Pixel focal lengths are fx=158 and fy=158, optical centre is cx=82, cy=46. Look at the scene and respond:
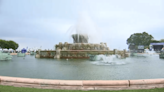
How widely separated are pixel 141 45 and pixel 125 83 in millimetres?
89886

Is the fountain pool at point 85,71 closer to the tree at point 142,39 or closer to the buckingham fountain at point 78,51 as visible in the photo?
the buckingham fountain at point 78,51

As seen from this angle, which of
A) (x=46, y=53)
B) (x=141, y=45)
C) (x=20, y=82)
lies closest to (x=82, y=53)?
(x=46, y=53)

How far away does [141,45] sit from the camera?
293 ft

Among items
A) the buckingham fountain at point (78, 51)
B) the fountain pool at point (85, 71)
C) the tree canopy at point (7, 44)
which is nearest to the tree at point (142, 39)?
the buckingham fountain at point (78, 51)

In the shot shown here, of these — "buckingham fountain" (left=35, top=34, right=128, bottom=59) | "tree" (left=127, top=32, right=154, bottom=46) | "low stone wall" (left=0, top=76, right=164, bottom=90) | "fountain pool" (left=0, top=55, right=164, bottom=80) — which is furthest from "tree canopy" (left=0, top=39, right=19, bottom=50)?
"low stone wall" (left=0, top=76, right=164, bottom=90)

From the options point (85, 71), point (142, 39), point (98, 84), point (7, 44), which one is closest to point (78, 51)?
point (85, 71)

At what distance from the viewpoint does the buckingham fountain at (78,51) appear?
89.8 ft

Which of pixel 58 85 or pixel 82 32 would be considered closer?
pixel 58 85

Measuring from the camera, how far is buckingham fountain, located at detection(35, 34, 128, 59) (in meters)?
27.4

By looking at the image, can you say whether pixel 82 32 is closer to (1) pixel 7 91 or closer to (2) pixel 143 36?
(1) pixel 7 91

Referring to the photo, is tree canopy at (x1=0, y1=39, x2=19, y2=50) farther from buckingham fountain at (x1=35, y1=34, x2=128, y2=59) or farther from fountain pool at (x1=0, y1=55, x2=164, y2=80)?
fountain pool at (x1=0, y1=55, x2=164, y2=80)

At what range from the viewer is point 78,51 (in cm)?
2764

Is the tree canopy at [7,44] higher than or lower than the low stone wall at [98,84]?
higher

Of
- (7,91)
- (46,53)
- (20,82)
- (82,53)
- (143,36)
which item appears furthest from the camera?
(143,36)
